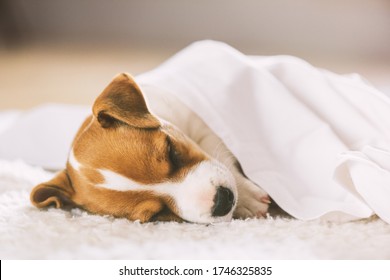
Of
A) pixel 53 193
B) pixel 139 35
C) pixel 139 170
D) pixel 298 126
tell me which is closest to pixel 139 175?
pixel 139 170

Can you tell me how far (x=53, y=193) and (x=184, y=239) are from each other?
0.45 m

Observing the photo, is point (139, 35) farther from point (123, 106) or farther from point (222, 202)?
point (222, 202)

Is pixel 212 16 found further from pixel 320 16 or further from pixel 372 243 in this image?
pixel 372 243

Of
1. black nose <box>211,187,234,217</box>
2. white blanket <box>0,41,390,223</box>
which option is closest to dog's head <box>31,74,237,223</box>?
black nose <box>211,187,234,217</box>

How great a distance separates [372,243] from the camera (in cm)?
104

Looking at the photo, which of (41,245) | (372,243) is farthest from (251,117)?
(41,245)

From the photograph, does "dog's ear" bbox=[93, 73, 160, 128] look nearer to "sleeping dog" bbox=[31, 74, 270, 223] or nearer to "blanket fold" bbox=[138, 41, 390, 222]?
"sleeping dog" bbox=[31, 74, 270, 223]

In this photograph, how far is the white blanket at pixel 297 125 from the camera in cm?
121

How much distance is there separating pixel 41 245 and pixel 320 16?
2115 millimetres

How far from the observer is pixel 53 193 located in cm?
136

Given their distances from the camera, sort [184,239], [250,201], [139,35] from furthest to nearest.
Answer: [139,35] < [250,201] < [184,239]

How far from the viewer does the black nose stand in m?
1.20

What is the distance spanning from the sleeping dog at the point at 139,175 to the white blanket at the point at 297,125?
4.5 inches

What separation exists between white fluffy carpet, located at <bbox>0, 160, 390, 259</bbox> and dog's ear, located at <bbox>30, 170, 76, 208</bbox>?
60 millimetres
